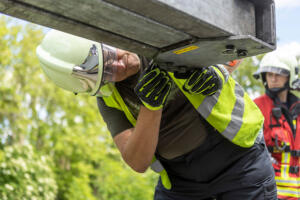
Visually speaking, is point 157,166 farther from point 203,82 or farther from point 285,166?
point 285,166

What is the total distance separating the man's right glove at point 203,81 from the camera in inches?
81.5

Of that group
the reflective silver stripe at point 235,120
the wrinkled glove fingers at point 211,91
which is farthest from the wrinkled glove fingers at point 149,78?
the reflective silver stripe at point 235,120

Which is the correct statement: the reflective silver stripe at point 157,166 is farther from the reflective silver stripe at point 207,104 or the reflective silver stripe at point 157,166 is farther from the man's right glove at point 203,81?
the man's right glove at point 203,81

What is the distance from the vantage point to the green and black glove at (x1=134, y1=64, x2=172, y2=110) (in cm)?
206

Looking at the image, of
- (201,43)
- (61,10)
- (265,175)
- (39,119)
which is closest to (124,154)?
(265,175)

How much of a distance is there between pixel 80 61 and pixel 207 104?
0.81m

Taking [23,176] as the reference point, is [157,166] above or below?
above

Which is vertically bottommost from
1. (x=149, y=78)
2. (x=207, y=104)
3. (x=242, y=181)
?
(x=242, y=181)

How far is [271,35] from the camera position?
1759 millimetres

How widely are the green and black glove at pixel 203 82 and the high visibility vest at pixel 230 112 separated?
0.10 meters

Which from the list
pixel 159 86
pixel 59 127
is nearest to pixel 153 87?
pixel 159 86

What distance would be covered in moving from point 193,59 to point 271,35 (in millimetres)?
376

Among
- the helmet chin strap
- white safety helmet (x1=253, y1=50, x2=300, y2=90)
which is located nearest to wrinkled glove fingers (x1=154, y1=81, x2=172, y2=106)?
the helmet chin strap

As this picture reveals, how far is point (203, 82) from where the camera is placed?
83.4 inches
